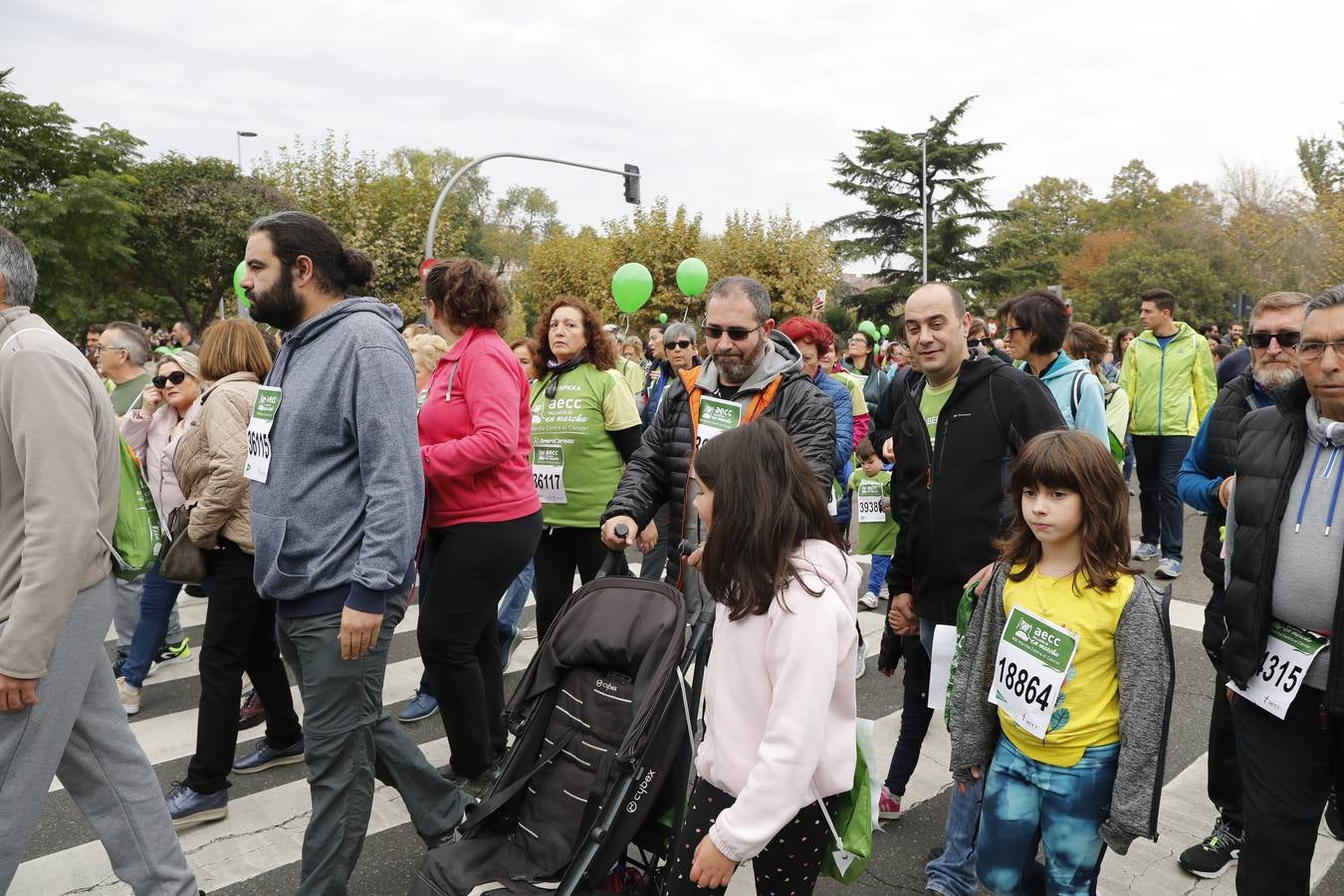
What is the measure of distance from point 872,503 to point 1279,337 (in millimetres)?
1770

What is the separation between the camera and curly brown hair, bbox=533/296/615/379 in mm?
4875

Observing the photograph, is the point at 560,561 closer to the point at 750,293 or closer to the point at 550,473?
the point at 550,473

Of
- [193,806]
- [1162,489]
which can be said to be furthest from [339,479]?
[1162,489]

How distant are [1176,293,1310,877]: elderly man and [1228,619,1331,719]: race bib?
707 millimetres

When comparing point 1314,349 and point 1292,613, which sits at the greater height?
point 1314,349

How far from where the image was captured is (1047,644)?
96.0 inches

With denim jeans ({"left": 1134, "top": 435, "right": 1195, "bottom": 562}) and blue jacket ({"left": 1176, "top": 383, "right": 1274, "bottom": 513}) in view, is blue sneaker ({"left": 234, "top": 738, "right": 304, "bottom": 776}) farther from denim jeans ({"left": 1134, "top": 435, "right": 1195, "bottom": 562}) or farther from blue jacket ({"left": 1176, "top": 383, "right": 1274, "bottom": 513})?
denim jeans ({"left": 1134, "top": 435, "right": 1195, "bottom": 562})

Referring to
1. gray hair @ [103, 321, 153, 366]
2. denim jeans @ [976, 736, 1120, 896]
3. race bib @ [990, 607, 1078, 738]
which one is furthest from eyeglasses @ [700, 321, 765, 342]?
gray hair @ [103, 321, 153, 366]

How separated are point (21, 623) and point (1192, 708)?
5.17 metres

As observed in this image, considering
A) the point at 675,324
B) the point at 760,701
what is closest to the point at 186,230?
the point at 675,324

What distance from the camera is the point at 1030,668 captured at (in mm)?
2465

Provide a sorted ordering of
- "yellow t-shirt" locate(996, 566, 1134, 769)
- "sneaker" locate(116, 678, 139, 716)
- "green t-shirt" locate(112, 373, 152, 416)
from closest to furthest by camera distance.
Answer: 1. "yellow t-shirt" locate(996, 566, 1134, 769)
2. "sneaker" locate(116, 678, 139, 716)
3. "green t-shirt" locate(112, 373, 152, 416)

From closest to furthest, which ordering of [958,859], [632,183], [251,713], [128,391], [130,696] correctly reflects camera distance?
[958,859] < [251,713] < [130,696] < [128,391] < [632,183]

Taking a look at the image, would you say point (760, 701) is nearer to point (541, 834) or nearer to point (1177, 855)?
point (541, 834)
